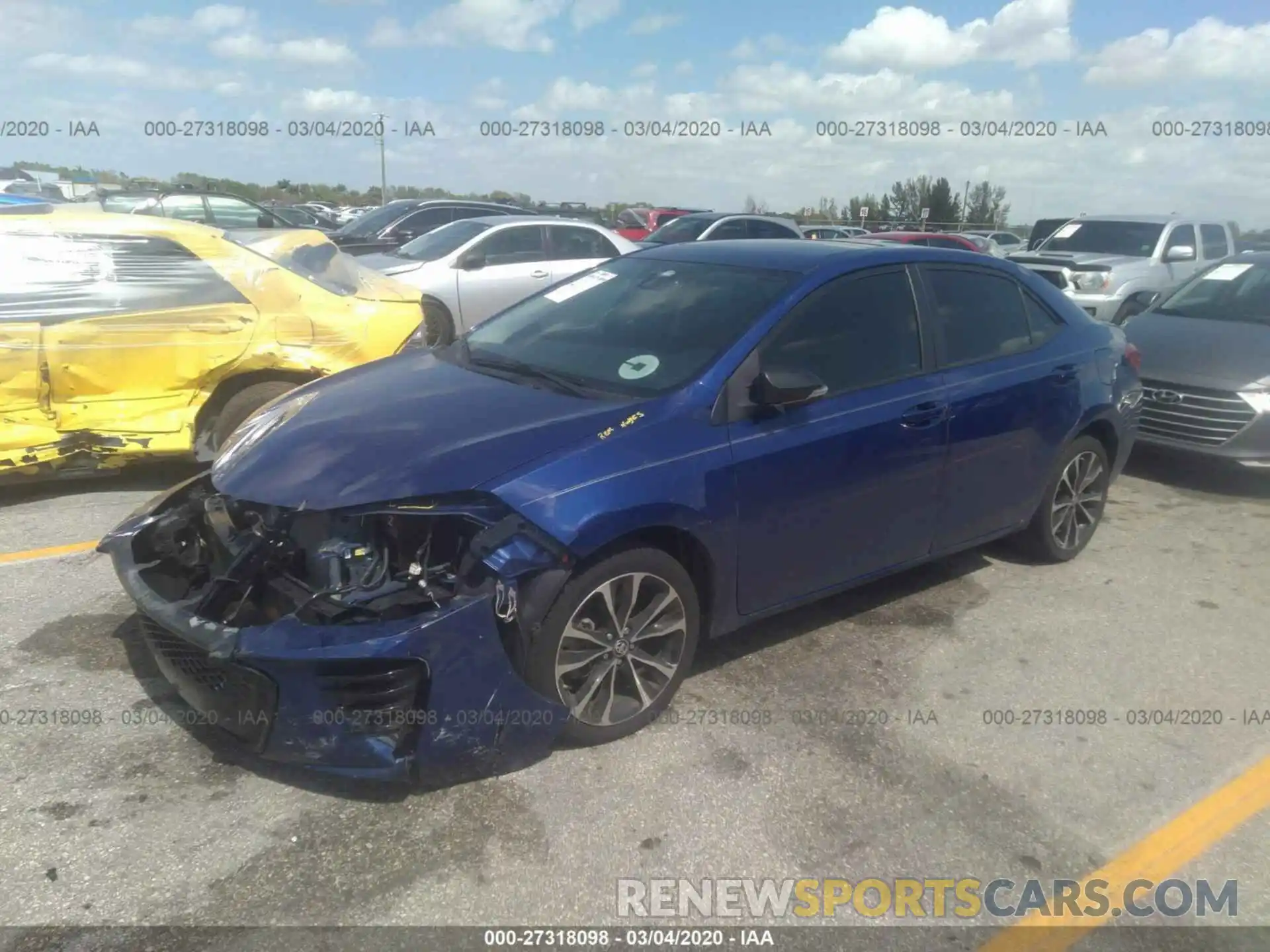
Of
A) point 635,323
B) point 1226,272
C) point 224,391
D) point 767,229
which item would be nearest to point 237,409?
point 224,391

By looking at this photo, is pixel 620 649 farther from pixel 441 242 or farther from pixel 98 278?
pixel 441 242

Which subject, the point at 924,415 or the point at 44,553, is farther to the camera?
the point at 44,553

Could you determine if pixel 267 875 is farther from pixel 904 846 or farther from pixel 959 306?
pixel 959 306

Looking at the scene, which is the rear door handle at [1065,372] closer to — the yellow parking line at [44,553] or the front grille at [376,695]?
the front grille at [376,695]

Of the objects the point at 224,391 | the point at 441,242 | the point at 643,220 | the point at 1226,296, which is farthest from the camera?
the point at 643,220

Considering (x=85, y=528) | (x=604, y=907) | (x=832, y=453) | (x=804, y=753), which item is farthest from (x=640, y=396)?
(x=85, y=528)

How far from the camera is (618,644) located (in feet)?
11.1

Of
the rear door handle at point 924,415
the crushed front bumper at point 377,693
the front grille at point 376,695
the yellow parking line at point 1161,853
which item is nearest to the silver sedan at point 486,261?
the rear door handle at point 924,415

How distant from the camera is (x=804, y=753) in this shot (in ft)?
11.4

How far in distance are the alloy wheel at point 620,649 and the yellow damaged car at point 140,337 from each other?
350 cm

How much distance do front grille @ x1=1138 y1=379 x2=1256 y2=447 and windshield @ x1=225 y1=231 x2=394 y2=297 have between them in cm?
531

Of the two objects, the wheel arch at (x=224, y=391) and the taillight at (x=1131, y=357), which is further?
the wheel arch at (x=224, y=391)

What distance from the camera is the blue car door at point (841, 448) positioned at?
3670mm

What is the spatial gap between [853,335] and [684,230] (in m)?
12.5
